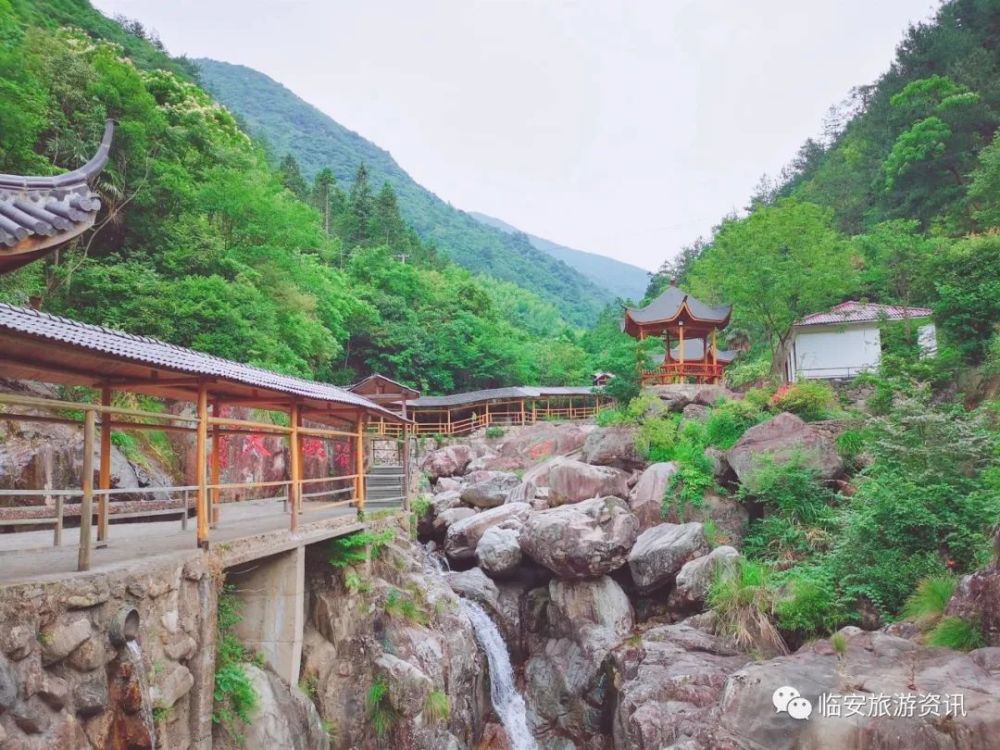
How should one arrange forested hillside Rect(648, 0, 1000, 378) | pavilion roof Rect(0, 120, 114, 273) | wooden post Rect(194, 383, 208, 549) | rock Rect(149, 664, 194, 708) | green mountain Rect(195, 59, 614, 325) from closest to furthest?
pavilion roof Rect(0, 120, 114, 273), rock Rect(149, 664, 194, 708), wooden post Rect(194, 383, 208, 549), forested hillside Rect(648, 0, 1000, 378), green mountain Rect(195, 59, 614, 325)

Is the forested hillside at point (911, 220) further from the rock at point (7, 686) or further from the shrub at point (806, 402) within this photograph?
the rock at point (7, 686)

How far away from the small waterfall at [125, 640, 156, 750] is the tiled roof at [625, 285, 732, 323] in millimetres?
23615

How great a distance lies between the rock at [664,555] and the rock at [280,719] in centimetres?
884

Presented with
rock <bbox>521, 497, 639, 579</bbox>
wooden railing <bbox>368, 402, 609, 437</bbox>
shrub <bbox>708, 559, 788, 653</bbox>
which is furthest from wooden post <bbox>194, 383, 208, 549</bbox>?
wooden railing <bbox>368, 402, 609, 437</bbox>

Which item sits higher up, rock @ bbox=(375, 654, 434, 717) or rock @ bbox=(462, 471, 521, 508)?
rock @ bbox=(462, 471, 521, 508)

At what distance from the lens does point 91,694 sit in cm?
514

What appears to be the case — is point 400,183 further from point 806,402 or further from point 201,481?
point 201,481

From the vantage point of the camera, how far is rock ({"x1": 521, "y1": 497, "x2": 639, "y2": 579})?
15330mm

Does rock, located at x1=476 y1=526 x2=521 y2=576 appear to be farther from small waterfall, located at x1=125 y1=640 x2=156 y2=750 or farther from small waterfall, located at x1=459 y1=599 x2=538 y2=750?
small waterfall, located at x1=125 y1=640 x2=156 y2=750

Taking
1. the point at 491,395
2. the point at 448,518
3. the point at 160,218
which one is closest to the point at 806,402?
the point at 448,518

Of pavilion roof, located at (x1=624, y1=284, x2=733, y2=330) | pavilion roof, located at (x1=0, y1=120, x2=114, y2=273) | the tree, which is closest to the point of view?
pavilion roof, located at (x1=0, y1=120, x2=114, y2=273)

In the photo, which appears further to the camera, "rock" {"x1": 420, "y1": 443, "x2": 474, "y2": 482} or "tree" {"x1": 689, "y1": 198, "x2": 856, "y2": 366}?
"rock" {"x1": 420, "y1": 443, "x2": 474, "y2": 482}

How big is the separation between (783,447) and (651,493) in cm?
382

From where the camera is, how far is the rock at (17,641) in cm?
451
